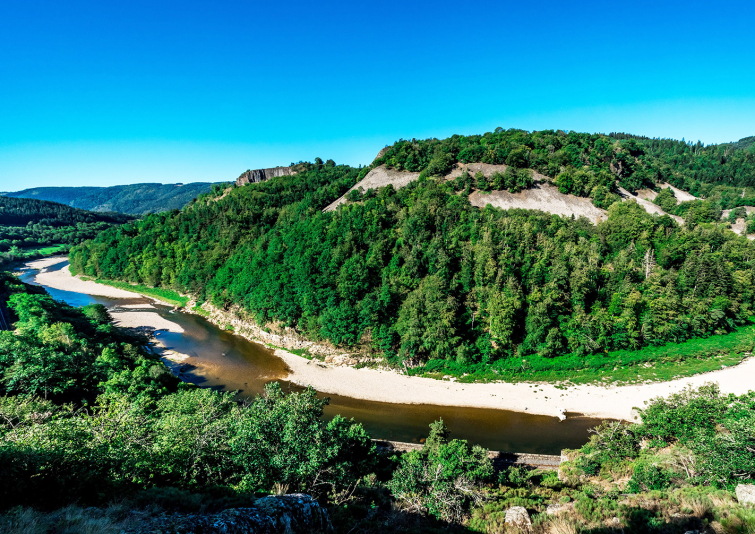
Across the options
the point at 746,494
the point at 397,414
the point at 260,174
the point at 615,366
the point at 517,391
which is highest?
the point at 260,174

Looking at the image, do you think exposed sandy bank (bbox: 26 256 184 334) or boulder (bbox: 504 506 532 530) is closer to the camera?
boulder (bbox: 504 506 532 530)

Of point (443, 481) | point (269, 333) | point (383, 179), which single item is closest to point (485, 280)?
point (443, 481)

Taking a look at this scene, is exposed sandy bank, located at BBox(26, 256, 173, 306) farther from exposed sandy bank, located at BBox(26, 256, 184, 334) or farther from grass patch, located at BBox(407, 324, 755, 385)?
grass patch, located at BBox(407, 324, 755, 385)

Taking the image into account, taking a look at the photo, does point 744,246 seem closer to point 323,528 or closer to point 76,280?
point 323,528

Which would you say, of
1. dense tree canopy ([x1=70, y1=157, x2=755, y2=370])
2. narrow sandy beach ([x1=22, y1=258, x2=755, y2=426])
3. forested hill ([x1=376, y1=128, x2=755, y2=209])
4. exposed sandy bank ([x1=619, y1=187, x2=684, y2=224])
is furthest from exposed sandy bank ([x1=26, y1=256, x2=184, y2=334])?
exposed sandy bank ([x1=619, y1=187, x2=684, y2=224])

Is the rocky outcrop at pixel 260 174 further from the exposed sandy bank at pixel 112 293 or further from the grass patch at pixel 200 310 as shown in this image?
the grass patch at pixel 200 310

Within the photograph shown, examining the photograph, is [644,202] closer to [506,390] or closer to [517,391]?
[517,391]
